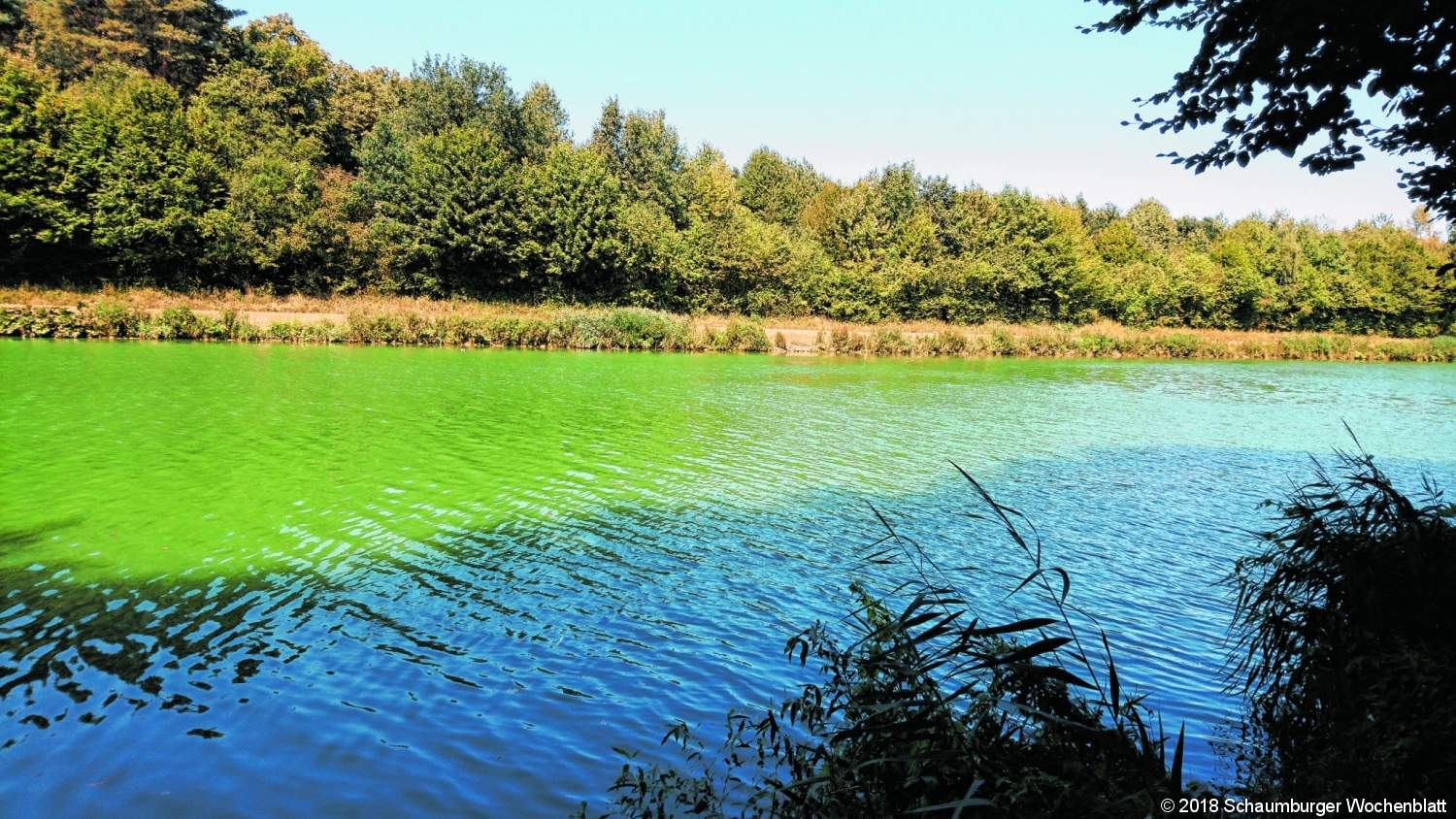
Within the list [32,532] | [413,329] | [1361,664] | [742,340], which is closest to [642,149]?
[742,340]

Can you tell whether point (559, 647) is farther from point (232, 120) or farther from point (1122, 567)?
point (232, 120)

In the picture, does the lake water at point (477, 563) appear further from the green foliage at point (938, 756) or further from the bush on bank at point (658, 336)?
the bush on bank at point (658, 336)

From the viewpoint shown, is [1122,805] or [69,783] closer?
[1122,805]

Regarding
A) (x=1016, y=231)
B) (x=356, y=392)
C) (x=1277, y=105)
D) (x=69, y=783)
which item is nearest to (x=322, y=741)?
(x=69, y=783)

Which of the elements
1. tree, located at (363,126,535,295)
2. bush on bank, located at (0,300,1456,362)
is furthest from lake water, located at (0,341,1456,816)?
tree, located at (363,126,535,295)

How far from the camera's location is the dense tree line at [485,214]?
139ft

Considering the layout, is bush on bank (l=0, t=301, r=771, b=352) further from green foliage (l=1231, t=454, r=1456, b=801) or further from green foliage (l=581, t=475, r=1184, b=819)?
green foliage (l=1231, t=454, r=1456, b=801)

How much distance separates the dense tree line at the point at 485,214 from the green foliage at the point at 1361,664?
42.9 meters

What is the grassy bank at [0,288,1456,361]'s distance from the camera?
36.5m

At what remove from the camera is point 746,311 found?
58250 mm

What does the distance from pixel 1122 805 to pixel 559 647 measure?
15.0 feet

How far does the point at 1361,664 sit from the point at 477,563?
7.64 m

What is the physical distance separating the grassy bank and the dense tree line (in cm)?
310

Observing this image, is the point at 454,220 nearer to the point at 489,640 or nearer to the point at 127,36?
the point at 127,36
